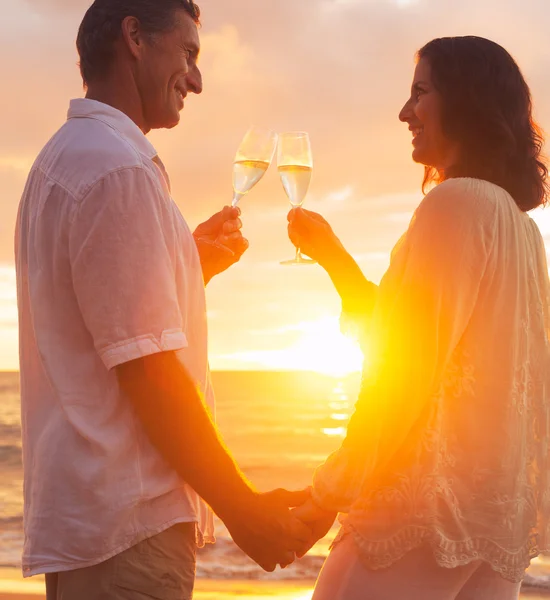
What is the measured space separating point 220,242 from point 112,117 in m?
1.24

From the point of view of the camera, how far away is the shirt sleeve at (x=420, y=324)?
2.35m

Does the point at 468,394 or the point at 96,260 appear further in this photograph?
the point at 468,394

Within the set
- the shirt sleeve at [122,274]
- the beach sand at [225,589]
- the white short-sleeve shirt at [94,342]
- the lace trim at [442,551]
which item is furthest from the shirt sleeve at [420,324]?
the beach sand at [225,589]

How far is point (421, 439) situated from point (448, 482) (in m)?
0.15

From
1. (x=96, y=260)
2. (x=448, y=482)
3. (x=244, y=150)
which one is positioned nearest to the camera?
(x=96, y=260)

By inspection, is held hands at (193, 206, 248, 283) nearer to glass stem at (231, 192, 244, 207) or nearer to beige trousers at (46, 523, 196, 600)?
glass stem at (231, 192, 244, 207)

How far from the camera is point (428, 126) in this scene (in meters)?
2.82

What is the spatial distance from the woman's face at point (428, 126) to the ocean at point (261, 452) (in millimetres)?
7859

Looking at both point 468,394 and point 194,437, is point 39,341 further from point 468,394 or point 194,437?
point 468,394

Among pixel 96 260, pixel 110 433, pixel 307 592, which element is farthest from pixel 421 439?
pixel 307 592

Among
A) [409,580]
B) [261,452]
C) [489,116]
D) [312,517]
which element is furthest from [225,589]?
[261,452]

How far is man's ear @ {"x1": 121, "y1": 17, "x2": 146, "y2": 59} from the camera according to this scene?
2488 mm

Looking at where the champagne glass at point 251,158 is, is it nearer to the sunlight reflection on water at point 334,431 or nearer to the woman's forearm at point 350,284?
the woman's forearm at point 350,284

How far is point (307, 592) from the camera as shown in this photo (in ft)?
29.4
